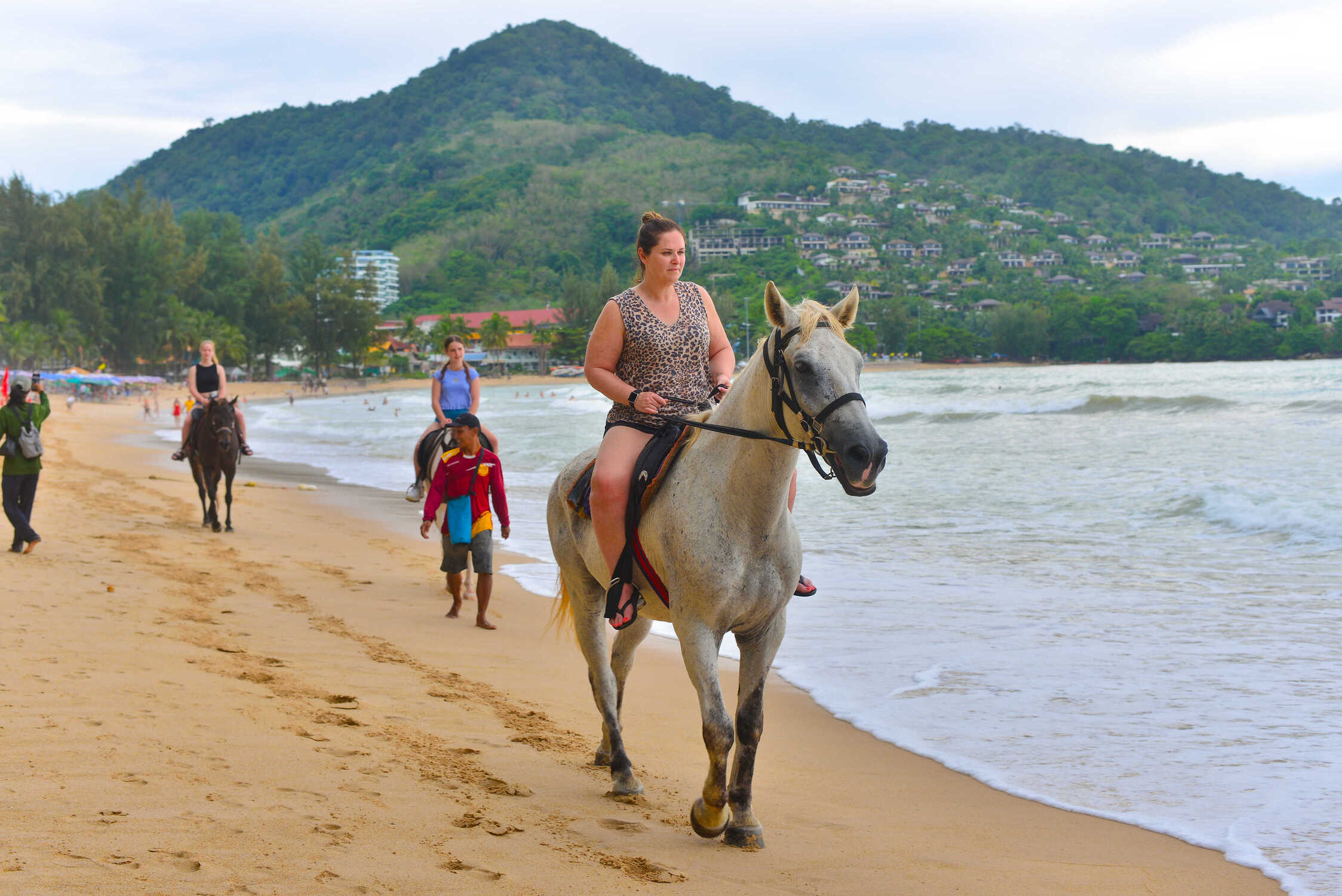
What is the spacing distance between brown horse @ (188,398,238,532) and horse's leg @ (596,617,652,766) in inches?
383

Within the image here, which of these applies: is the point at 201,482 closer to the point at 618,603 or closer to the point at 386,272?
the point at 618,603

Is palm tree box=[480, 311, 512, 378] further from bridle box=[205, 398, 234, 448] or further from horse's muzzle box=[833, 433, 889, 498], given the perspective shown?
horse's muzzle box=[833, 433, 889, 498]

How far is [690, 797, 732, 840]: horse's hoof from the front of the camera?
13.1 feet

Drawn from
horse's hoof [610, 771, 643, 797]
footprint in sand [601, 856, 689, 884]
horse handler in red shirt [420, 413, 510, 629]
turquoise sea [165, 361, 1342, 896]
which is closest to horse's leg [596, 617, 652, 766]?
horse's hoof [610, 771, 643, 797]

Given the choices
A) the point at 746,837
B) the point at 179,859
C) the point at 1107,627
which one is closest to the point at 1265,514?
the point at 1107,627

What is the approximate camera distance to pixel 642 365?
14.9 ft

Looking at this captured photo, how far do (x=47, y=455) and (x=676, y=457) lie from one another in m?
25.9

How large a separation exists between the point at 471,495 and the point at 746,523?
5.02m

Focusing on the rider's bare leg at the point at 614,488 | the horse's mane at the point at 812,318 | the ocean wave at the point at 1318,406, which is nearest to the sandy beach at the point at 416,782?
the rider's bare leg at the point at 614,488

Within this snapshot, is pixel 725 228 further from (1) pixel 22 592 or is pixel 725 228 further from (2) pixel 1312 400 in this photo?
(1) pixel 22 592

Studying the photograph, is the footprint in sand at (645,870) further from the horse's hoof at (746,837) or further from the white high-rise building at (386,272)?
the white high-rise building at (386,272)

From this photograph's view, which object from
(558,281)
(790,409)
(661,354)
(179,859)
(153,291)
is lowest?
(179,859)

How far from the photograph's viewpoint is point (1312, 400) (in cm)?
3634

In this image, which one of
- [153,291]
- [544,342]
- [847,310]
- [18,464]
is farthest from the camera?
[544,342]
